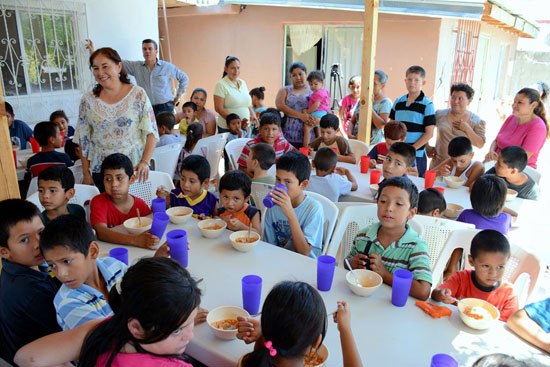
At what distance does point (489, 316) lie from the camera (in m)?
1.69

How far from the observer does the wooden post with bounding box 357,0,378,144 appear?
16.2 ft

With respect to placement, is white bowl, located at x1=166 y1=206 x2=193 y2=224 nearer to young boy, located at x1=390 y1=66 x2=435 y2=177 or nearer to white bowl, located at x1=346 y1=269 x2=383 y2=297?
white bowl, located at x1=346 y1=269 x2=383 y2=297

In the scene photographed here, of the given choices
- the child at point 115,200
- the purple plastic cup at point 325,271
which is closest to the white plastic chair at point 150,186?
the child at point 115,200

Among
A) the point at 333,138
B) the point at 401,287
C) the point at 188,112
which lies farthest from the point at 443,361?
the point at 188,112

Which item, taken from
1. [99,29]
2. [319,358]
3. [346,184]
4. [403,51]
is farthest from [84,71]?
[319,358]

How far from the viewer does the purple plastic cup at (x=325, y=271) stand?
1.89 meters

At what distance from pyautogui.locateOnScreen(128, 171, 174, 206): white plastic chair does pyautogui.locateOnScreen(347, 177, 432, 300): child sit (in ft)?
6.18

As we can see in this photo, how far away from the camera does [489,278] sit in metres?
2.03

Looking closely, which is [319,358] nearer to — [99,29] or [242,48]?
[99,29]

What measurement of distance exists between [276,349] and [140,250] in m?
1.34

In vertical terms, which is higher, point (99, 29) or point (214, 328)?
point (99, 29)

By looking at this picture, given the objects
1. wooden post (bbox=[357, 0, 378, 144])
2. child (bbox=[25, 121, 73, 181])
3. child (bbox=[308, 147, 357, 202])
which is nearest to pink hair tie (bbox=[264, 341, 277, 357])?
child (bbox=[308, 147, 357, 202])

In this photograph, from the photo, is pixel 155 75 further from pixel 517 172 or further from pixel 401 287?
pixel 401 287

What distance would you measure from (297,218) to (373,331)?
3.36 ft
